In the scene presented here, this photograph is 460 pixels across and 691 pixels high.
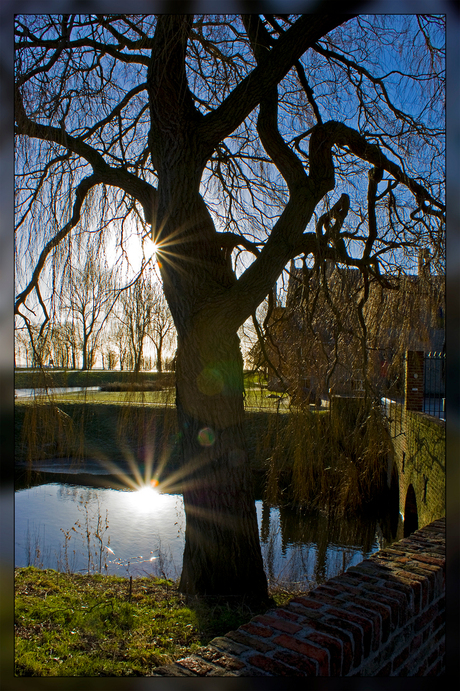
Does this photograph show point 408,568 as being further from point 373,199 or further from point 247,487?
point 373,199

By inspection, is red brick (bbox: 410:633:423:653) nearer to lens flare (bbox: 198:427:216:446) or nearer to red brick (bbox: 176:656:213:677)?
red brick (bbox: 176:656:213:677)

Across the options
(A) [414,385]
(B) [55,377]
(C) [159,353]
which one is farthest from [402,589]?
(A) [414,385]

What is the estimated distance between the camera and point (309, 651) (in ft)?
5.57

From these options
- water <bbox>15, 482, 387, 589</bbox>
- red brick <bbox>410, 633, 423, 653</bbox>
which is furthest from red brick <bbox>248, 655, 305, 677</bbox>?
water <bbox>15, 482, 387, 589</bbox>

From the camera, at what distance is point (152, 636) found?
3148 mm

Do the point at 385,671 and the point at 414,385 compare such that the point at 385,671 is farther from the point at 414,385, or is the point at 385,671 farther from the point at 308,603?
the point at 414,385

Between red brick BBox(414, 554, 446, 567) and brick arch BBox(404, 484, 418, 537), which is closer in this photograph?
red brick BBox(414, 554, 446, 567)

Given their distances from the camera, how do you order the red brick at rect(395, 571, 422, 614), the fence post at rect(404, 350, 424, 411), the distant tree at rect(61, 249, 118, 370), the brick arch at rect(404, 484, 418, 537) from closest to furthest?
1. the red brick at rect(395, 571, 422, 614)
2. the distant tree at rect(61, 249, 118, 370)
3. the fence post at rect(404, 350, 424, 411)
4. the brick arch at rect(404, 484, 418, 537)

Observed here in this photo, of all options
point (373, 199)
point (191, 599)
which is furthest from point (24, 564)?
point (373, 199)

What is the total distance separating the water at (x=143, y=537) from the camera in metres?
6.52

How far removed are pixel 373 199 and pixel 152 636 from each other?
12.1ft

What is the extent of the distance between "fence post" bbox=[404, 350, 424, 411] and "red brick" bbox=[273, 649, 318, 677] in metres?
7.73

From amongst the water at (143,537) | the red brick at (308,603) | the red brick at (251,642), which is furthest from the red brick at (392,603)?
the water at (143,537)

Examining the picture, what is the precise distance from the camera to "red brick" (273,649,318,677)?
1.63 m
